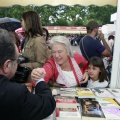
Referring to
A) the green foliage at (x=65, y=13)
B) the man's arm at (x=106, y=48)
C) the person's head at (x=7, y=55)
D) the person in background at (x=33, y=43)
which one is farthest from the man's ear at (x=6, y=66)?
the green foliage at (x=65, y=13)

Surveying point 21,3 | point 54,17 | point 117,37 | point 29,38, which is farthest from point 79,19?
point 117,37

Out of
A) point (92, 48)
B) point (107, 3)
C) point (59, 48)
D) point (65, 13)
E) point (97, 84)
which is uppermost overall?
point (107, 3)

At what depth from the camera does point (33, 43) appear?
1.56 m

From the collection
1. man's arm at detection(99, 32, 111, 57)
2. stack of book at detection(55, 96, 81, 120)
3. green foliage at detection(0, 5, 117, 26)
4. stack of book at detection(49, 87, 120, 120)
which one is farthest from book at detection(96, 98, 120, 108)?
green foliage at detection(0, 5, 117, 26)

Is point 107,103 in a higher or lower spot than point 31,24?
lower

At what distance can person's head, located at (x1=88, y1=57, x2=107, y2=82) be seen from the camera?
1.58 metres

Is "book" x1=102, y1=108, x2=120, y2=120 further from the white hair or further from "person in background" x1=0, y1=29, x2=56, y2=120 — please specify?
the white hair

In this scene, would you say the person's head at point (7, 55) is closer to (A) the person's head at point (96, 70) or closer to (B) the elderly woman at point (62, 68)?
(B) the elderly woman at point (62, 68)

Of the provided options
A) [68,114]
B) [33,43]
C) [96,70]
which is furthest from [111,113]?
[33,43]

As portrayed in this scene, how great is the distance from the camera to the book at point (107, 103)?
975 millimetres

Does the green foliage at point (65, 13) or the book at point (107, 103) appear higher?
the green foliage at point (65, 13)

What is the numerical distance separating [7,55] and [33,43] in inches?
35.4

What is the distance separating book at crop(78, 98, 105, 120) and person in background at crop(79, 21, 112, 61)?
1.00 meters

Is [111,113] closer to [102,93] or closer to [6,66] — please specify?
[102,93]
